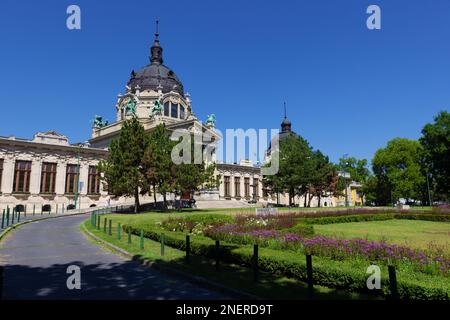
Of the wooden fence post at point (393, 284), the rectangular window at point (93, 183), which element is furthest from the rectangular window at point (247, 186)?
the wooden fence post at point (393, 284)

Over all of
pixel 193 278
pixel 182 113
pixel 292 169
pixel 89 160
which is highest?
pixel 182 113

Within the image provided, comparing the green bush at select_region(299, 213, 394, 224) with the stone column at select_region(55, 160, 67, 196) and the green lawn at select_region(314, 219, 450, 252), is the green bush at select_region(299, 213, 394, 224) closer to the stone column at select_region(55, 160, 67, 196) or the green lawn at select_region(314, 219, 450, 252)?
the green lawn at select_region(314, 219, 450, 252)

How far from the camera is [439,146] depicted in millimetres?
61812

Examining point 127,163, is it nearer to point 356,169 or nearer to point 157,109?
point 157,109

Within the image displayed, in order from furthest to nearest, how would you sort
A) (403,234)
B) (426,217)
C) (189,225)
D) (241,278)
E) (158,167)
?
1. (158,167)
2. (426,217)
3. (403,234)
4. (189,225)
5. (241,278)

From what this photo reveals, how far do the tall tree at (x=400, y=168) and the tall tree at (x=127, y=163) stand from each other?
57360 millimetres

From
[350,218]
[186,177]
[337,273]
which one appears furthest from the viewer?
[186,177]

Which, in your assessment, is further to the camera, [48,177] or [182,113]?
[182,113]

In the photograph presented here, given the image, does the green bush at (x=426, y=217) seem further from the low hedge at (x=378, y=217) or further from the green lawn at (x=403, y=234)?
the green lawn at (x=403, y=234)

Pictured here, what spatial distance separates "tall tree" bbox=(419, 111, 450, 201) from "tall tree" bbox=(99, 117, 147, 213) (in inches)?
2010

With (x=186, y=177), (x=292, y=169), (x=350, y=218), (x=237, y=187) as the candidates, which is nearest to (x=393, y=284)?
(x=350, y=218)

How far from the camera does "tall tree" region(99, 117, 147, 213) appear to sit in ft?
129

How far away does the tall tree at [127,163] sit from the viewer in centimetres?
3938

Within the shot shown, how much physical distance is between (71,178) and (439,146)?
6368 cm
